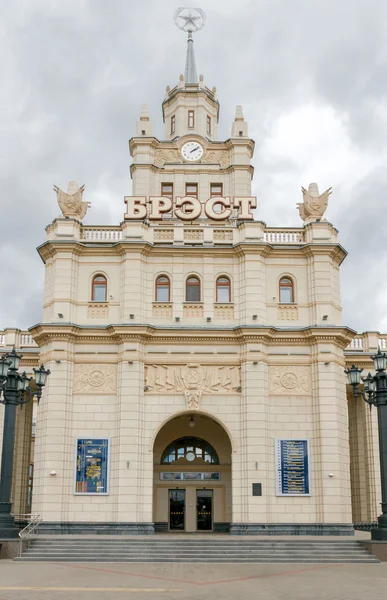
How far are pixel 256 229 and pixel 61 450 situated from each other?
628 inches

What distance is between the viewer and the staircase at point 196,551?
92.7 feet

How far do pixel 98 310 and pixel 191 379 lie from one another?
6400 mm

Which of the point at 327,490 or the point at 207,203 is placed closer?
the point at 327,490

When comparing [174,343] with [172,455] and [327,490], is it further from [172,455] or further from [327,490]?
[327,490]

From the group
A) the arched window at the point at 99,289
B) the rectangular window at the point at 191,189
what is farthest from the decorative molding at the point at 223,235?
the rectangular window at the point at 191,189

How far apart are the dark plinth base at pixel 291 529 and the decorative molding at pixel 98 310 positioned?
13015mm

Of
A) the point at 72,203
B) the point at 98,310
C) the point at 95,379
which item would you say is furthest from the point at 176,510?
the point at 72,203

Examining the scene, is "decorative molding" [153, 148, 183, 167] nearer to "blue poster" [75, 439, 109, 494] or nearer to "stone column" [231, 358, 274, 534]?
"stone column" [231, 358, 274, 534]

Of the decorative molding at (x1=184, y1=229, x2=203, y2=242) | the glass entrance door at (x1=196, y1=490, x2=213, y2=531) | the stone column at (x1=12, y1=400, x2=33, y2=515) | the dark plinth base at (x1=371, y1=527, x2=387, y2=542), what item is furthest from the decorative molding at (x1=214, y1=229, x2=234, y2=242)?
the dark plinth base at (x1=371, y1=527, x2=387, y2=542)

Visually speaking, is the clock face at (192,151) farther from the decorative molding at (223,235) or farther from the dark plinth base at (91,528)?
the dark plinth base at (91,528)

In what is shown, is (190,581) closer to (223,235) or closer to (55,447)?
(55,447)

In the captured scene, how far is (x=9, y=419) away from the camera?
28516 mm

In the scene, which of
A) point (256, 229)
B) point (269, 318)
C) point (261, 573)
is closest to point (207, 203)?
point (256, 229)

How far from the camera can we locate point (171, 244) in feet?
126
